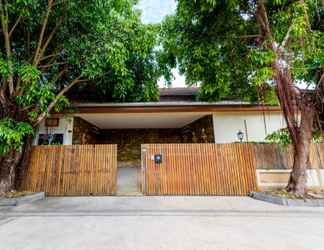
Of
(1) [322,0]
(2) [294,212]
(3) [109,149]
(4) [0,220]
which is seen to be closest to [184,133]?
(3) [109,149]

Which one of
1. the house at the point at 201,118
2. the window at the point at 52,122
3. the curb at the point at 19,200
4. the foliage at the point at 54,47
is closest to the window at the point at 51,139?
the house at the point at 201,118

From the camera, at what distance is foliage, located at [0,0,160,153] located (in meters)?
4.57

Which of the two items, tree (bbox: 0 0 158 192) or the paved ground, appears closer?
the paved ground

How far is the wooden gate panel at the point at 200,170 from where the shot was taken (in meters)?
5.66

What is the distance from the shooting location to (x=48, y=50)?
20.2ft

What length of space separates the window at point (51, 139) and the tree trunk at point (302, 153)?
876 centimetres

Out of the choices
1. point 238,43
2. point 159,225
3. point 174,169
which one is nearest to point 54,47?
point 174,169

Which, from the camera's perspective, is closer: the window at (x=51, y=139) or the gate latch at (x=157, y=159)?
the gate latch at (x=157, y=159)

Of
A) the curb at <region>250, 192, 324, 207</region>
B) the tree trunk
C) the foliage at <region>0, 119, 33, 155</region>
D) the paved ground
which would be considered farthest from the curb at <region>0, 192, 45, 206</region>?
the tree trunk

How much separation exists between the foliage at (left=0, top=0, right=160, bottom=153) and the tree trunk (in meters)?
5.65

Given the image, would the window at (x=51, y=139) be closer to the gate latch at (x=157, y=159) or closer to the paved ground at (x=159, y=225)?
the paved ground at (x=159, y=225)

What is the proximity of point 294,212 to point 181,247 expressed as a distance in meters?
3.34

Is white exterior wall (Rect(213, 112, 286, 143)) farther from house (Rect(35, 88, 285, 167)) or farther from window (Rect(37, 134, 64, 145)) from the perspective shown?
window (Rect(37, 134, 64, 145))

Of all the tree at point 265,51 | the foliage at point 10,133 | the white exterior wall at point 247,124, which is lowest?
the foliage at point 10,133
